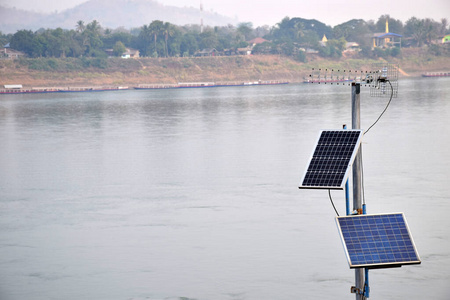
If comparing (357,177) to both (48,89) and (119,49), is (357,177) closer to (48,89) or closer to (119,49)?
(48,89)

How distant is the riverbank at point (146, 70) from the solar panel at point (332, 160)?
16404 cm

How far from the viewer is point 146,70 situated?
183 meters

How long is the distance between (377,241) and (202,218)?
12216 mm

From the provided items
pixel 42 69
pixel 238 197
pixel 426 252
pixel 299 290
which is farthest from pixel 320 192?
pixel 42 69

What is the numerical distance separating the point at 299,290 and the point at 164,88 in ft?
545

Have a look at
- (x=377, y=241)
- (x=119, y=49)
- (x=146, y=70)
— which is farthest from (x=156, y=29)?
(x=377, y=241)

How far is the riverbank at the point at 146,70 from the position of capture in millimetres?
169500

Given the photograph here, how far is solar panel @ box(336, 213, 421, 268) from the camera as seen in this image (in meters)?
10.1

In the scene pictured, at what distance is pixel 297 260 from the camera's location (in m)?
17.5

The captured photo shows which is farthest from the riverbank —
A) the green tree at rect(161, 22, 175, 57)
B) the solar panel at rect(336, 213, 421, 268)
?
the solar panel at rect(336, 213, 421, 268)

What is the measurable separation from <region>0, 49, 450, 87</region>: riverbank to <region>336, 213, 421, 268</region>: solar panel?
16461 centimetres

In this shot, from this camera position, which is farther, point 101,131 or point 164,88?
point 164,88

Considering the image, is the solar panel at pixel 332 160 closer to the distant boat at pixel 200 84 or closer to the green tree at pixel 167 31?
the distant boat at pixel 200 84

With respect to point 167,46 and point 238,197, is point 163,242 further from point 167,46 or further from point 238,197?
point 167,46
